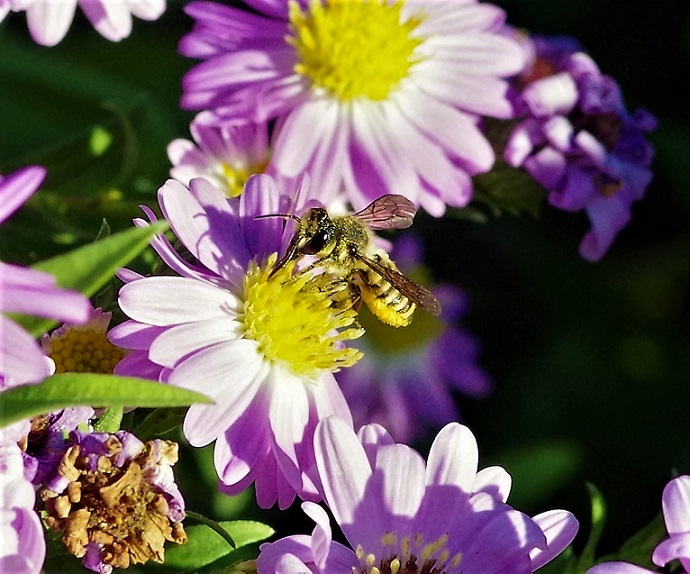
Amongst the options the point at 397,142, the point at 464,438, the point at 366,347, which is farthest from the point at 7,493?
the point at 366,347

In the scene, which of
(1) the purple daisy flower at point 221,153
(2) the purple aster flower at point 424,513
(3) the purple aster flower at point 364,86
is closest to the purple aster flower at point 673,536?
(2) the purple aster flower at point 424,513

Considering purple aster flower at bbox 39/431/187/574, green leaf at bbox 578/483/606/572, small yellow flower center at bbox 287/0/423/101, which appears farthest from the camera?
small yellow flower center at bbox 287/0/423/101

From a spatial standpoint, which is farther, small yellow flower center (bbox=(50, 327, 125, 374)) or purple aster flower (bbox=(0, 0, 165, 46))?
purple aster flower (bbox=(0, 0, 165, 46))

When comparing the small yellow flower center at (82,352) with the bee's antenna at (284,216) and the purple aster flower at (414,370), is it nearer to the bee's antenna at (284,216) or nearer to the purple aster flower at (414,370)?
the bee's antenna at (284,216)

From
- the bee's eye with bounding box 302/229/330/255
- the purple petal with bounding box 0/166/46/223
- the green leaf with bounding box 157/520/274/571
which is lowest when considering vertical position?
the green leaf with bounding box 157/520/274/571

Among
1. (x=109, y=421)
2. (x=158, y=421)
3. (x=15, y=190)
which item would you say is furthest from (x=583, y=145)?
(x=15, y=190)

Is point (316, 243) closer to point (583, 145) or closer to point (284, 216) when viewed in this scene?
point (284, 216)

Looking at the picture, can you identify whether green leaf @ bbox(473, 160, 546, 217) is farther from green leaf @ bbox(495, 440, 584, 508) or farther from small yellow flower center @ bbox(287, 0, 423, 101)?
green leaf @ bbox(495, 440, 584, 508)

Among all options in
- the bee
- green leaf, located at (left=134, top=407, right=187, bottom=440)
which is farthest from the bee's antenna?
green leaf, located at (left=134, top=407, right=187, bottom=440)
